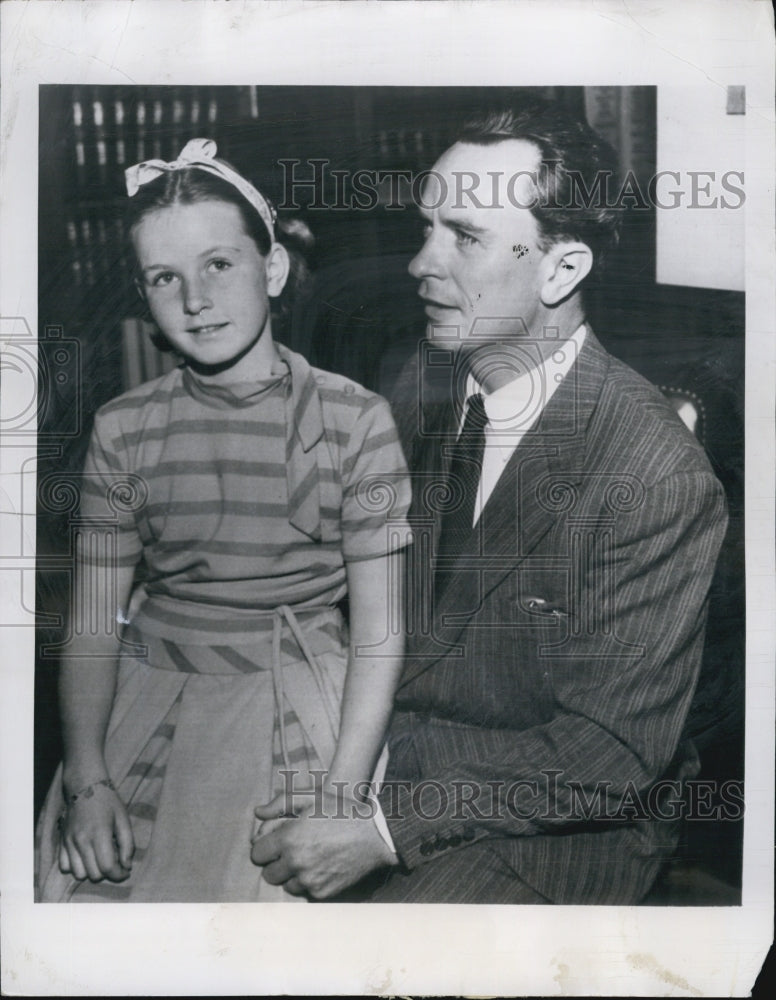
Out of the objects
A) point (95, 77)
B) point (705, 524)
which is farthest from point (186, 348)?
point (705, 524)

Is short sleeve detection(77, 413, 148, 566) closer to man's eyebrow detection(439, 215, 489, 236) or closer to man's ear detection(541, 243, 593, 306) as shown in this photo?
man's eyebrow detection(439, 215, 489, 236)

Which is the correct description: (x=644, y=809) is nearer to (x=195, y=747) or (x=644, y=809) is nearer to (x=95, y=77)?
(x=195, y=747)

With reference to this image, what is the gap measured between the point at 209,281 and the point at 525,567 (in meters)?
0.91

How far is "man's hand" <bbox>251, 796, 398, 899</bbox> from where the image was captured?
2.30 m

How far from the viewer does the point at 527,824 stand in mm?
2307

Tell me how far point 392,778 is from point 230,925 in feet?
1.56

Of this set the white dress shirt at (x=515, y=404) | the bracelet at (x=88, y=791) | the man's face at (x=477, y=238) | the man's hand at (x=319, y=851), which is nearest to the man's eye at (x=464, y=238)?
the man's face at (x=477, y=238)

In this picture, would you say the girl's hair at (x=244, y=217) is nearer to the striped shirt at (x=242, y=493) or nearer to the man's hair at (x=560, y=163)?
the striped shirt at (x=242, y=493)

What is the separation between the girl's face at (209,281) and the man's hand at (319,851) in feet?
3.21

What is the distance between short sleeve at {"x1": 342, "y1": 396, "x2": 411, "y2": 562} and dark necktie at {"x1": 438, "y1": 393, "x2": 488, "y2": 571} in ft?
0.29

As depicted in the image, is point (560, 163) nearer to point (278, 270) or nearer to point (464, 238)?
point (464, 238)

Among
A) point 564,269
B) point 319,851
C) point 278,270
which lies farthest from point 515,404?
point 319,851

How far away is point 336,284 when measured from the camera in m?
2.30

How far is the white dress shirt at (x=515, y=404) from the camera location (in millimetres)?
2311
